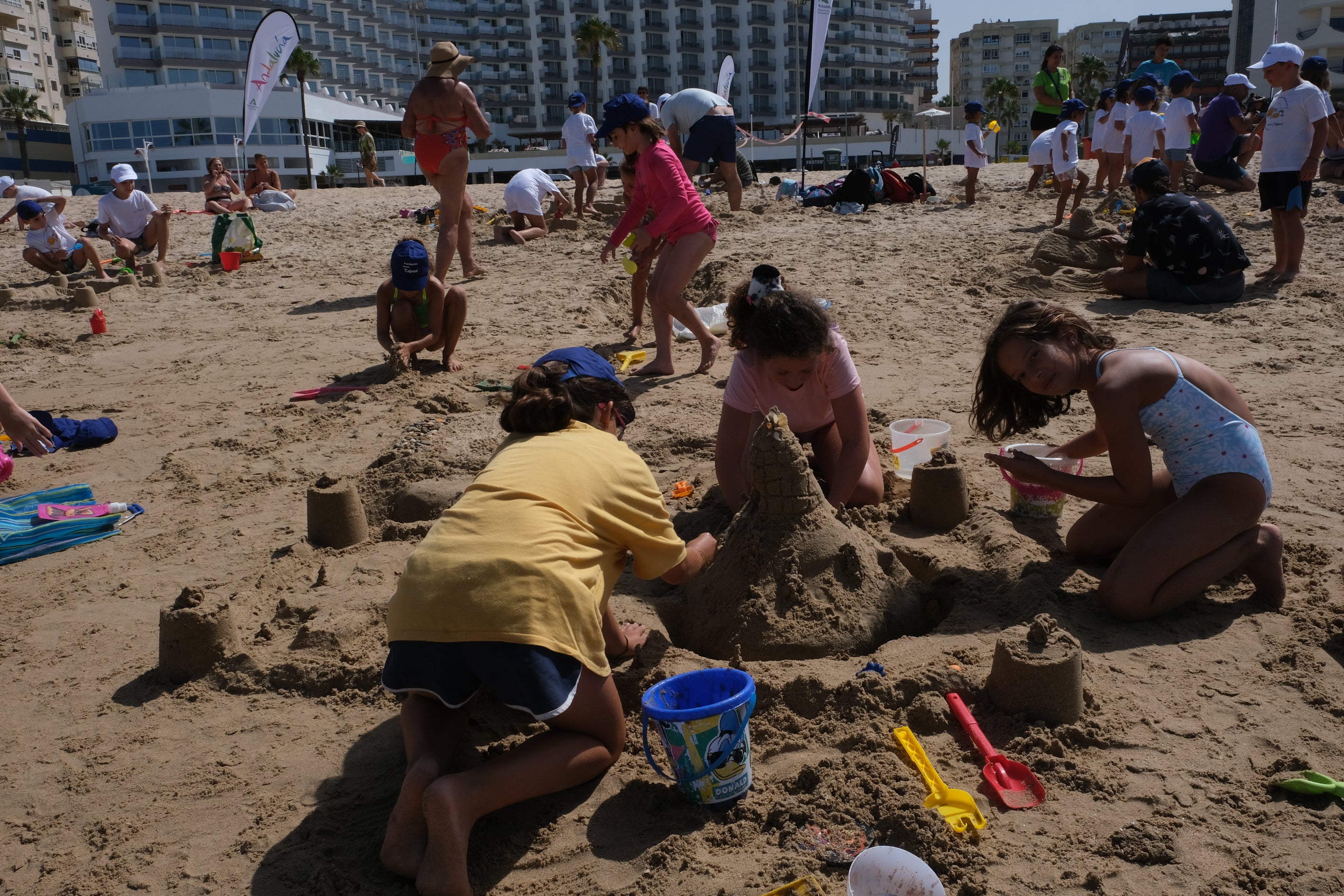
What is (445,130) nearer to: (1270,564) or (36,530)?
(36,530)

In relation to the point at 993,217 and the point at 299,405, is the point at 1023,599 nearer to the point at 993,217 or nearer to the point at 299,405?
the point at 299,405

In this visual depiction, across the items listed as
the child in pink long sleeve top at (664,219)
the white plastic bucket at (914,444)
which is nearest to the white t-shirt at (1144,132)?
the child in pink long sleeve top at (664,219)

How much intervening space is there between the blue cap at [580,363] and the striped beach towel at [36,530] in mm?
2558

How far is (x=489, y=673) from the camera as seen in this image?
6.93 ft

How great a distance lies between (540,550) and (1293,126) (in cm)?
731

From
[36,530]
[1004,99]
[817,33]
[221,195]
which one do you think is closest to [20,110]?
[221,195]

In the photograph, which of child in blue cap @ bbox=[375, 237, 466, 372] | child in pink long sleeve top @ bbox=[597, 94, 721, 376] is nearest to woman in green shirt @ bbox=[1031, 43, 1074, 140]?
child in pink long sleeve top @ bbox=[597, 94, 721, 376]

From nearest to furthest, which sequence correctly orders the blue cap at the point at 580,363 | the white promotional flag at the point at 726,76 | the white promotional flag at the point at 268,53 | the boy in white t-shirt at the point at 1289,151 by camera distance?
the blue cap at the point at 580,363, the boy in white t-shirt at the point at 1289,151, the white promotional flag at the point at 268,53, the white promotional flag at the point at 726,76

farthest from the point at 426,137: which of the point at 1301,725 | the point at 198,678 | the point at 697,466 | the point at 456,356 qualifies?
the point at 1301,725

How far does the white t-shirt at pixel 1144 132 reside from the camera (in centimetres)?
1059

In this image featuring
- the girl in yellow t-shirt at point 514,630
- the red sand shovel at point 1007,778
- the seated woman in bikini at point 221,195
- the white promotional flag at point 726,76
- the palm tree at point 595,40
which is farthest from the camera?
the palm tree at point 595,40

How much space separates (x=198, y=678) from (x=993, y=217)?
9.59 meters

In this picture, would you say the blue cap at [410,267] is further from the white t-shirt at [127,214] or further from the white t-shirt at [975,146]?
the white t-shirt at [975,146]

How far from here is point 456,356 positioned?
634cm
